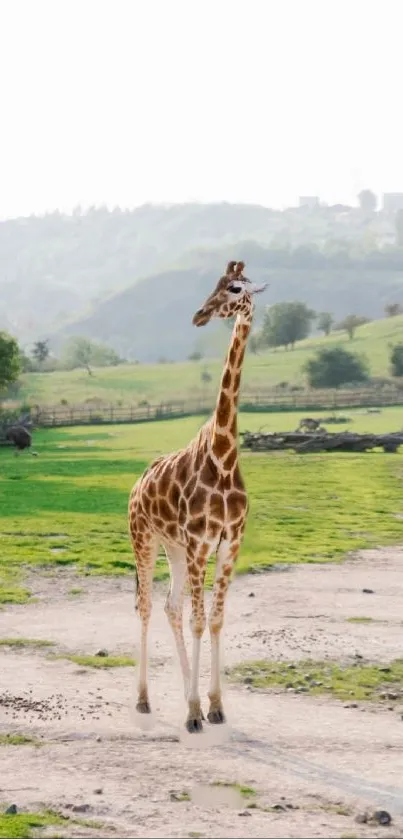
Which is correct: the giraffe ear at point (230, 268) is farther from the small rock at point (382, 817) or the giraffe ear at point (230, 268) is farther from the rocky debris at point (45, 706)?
the small rock at point (382, 817)

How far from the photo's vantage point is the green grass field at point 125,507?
22.0 metres

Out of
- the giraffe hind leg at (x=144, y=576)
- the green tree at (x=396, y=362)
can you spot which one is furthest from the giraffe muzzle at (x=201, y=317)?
the green tree at (x=396, y=362)

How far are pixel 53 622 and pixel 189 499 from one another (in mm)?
5937

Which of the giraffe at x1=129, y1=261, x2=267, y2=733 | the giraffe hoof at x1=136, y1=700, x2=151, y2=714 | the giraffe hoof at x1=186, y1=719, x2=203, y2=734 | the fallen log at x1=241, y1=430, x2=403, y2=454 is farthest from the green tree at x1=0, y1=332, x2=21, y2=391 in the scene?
the giraffe hoof at x1=186, y1=719, x2=203, y2=734

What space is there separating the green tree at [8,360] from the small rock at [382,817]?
5078 centimetres

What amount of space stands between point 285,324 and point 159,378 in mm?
24529

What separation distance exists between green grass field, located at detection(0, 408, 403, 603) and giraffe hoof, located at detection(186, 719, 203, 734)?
1.92m

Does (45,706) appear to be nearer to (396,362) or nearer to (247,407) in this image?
(247,407)

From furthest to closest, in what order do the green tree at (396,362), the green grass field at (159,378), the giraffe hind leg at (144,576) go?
the green grass field at (159,378) → the green tree at (396,362) → the giraffe hind leg at (144,576)

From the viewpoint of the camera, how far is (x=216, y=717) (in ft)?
37.2

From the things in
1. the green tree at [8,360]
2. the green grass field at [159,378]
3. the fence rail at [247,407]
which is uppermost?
the green tree at [8,360]

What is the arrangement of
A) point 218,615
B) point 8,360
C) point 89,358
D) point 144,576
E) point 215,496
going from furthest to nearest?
1. point 89,358
2. point 8,360
3. point 144,576
4. point 218,615
5. point 215,496

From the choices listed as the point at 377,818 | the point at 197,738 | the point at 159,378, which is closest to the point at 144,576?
the point at 197,738

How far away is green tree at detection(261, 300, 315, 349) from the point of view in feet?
414
